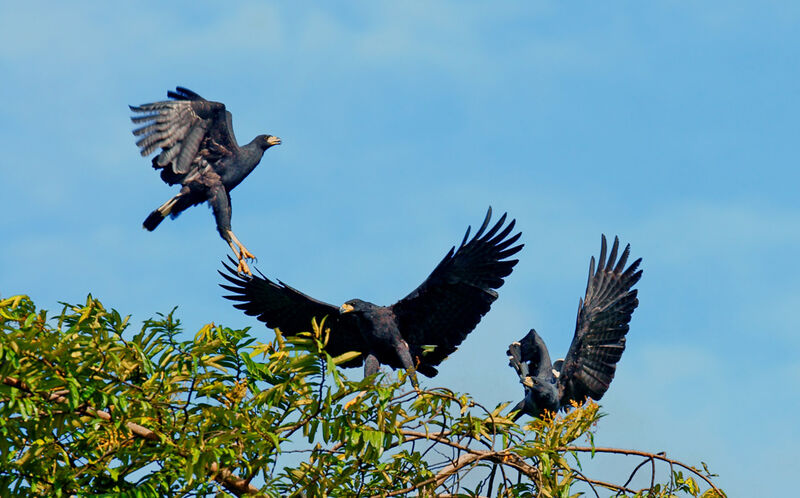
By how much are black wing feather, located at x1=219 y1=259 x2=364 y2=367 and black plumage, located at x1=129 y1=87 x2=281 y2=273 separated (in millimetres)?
392

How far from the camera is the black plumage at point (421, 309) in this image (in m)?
9.11

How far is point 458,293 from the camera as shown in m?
9.23

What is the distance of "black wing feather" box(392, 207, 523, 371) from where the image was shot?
9.09 m

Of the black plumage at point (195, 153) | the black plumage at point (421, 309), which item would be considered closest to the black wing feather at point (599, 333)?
the black plumage at point (421, 309)

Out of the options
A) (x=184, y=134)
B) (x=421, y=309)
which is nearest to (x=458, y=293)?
(x=421, y=309)

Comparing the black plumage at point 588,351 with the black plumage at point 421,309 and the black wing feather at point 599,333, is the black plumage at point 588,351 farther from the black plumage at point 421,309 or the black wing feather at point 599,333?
the black plumage at point 421,309

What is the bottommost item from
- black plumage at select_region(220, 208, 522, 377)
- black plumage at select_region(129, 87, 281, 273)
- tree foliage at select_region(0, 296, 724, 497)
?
tree foliage at select_region(0, 296, 724, 497)

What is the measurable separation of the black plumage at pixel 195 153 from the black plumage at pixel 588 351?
8.72 feet

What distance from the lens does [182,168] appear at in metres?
9.30

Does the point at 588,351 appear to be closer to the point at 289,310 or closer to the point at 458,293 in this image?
the point at 458,293

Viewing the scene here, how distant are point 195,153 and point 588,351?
13.0 ft

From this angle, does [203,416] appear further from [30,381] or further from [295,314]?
[295,314]

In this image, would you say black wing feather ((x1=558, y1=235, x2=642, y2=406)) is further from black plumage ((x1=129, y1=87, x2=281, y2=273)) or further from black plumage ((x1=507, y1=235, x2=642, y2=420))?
black plumage ((x1=129, y1=87, x2=281, y2=273))

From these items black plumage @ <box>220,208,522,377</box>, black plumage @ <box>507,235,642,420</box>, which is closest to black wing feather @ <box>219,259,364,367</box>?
black plumage @ <box>220,208,522,377</box>
